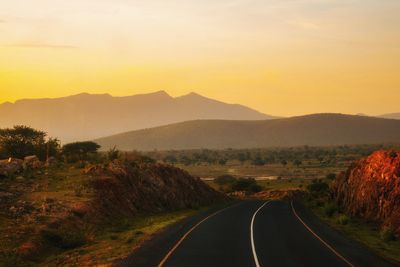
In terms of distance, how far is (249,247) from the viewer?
2467 cm

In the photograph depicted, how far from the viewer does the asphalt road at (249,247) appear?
21.1 metres

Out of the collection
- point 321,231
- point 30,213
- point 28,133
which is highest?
point 28,133

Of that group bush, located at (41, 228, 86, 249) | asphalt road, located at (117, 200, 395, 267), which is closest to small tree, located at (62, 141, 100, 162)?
asphalt road, located at (117, 200, 395, 267)

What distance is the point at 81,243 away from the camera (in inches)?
1053

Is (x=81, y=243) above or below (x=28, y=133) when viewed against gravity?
below

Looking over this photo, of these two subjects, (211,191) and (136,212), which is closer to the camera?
(136,212)

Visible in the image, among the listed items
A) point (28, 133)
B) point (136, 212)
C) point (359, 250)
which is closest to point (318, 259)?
point (359, 250)

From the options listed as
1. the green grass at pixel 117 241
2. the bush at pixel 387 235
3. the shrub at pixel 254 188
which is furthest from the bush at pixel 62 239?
the shrub at pixel 254 188

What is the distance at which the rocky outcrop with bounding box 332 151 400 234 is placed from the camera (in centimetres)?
3306

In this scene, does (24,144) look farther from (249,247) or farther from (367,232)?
(249,247)

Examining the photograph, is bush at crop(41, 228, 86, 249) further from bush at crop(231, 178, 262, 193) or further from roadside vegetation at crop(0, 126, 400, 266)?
bush at crop(231, 178, 262, 193)

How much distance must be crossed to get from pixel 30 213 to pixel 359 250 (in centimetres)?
1869

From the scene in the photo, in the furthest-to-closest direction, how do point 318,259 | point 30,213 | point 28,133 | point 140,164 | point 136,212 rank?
point 28,133
point 140,164
point 136,212
point 30,213
point 318,259

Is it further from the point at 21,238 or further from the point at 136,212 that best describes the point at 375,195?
the point at 21,238
